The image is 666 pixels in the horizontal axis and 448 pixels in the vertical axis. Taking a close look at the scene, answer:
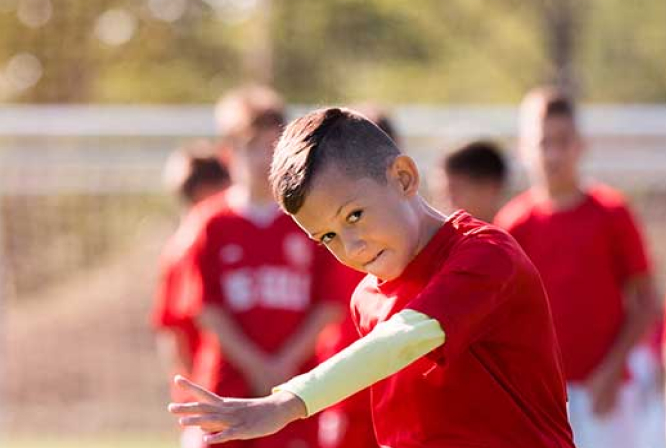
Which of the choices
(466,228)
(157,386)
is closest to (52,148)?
(157,386)

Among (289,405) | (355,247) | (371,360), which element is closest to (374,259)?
(355,247)

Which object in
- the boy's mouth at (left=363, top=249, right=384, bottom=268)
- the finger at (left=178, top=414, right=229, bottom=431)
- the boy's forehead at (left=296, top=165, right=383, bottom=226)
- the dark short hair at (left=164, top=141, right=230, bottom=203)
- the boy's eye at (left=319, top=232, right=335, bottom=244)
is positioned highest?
the dark short hair at (left=164, top=141, right=230, bottom=203)

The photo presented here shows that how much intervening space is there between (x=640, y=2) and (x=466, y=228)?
737 inches

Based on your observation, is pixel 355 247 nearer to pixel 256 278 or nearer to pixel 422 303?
pixel 422 303

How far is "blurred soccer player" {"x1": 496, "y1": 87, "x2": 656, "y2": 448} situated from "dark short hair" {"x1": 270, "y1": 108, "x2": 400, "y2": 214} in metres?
3.14

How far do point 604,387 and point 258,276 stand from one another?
1.45m

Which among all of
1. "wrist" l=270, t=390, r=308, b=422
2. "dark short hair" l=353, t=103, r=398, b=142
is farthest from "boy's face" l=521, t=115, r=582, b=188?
"wrist" l=270, t=390, r=308, b=422

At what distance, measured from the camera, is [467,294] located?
350 centimetres

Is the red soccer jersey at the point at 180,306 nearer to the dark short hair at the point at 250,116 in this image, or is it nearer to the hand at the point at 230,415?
the dark short hair at the point at 250,116

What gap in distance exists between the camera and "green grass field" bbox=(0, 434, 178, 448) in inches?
467

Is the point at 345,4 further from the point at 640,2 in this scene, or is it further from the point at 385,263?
the point at 385,263

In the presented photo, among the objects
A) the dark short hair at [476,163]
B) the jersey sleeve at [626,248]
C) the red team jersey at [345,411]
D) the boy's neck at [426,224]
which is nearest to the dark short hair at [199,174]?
the dark short hair at [476,163]

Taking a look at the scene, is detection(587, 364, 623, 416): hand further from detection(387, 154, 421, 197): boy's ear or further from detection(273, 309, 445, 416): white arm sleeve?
detection(273, 309, 445, 416): white arm sleeve

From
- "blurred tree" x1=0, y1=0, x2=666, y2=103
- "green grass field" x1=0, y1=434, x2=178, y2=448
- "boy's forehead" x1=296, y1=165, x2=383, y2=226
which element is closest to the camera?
"boy's forehead" x1=296, y1=165, x2=383, y2=226
